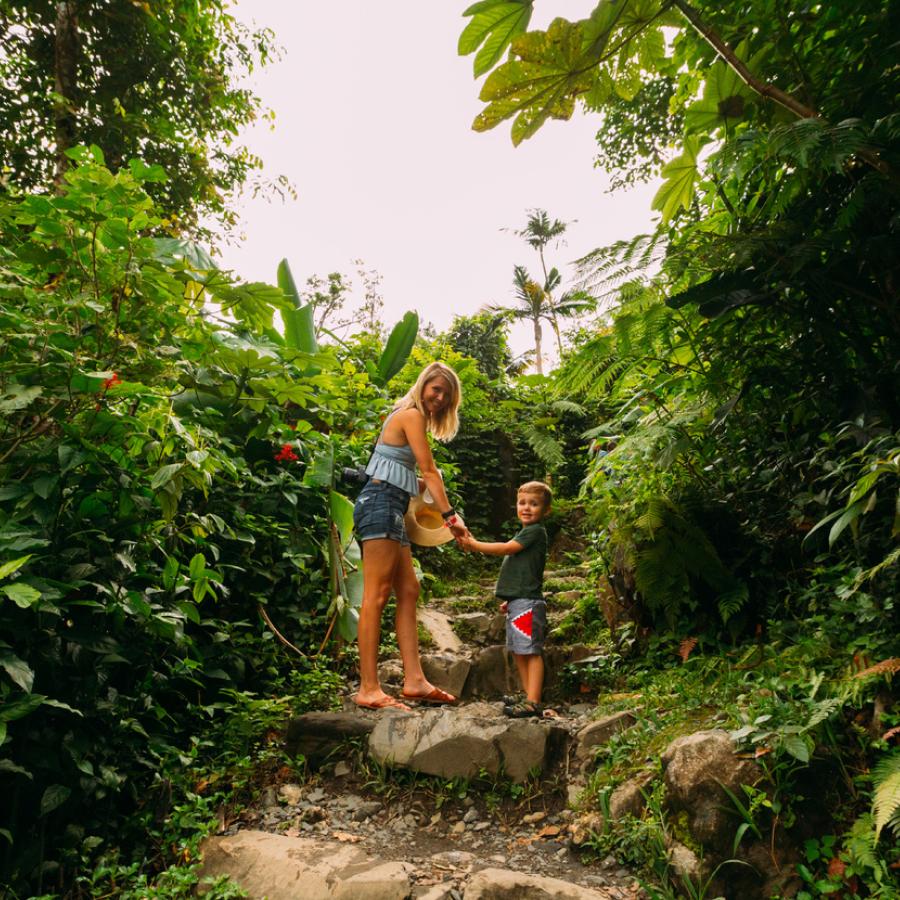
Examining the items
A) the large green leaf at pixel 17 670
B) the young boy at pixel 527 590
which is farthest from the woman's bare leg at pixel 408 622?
the large green leaf at pixel 17 670

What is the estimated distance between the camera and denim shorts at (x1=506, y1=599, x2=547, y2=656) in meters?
3.72

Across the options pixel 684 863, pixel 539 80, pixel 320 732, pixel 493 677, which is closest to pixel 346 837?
pixel 320 732

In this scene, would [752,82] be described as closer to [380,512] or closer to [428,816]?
[380,512]

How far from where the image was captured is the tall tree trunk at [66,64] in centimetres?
688

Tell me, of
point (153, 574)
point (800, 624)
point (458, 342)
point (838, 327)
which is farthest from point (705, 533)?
point (458, 342)

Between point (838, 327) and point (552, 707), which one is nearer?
point (838, 327)

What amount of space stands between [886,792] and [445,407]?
2.51 meters

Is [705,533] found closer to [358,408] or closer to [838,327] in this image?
[838,327]

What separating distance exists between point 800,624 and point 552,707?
159 centimetres

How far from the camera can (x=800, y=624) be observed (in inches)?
106

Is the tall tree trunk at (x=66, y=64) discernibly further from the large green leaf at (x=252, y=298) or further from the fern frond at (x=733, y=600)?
the fern frond at (x=733, y=600)

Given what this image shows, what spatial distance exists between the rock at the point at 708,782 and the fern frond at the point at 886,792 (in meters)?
0.35

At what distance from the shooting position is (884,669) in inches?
75.0

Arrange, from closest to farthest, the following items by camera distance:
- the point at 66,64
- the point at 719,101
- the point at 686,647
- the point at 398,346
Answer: the point at 719,101 < the point at 686,647 < the point at 398,346 < the point at 66,64
